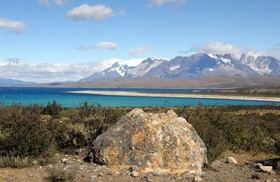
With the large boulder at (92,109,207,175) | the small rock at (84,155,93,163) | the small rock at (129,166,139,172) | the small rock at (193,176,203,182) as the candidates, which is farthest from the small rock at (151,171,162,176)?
the small rock at (84,155,93,163)

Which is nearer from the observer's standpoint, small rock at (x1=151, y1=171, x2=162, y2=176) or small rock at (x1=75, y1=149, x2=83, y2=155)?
small rock at (x1=151, y1=171, x2=162, y2=176)

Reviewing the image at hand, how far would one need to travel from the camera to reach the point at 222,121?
21219 mm

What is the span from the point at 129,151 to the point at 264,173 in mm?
4316

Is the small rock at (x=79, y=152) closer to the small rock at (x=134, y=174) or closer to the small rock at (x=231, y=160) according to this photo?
the small rock at (x=134, y=174)

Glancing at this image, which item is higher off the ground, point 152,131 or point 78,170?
point 152,131

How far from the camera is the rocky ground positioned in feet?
40.6

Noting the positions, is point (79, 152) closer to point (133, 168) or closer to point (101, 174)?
point (133, 168)

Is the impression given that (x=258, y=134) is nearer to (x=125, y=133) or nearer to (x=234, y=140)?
(x=234, y=140)

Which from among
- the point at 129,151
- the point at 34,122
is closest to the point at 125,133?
the point at 129,151

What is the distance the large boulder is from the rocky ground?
1.39 feet

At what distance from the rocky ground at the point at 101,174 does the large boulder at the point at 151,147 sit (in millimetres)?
424

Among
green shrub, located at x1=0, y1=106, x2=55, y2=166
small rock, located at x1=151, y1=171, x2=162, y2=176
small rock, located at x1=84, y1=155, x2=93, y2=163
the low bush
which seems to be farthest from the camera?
the low bush

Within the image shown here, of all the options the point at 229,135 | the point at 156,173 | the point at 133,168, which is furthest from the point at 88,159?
the point at 229,135

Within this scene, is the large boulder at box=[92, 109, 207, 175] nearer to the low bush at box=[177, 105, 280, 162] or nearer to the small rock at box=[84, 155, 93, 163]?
the small rock at box=[84, 155, 93, 163]
